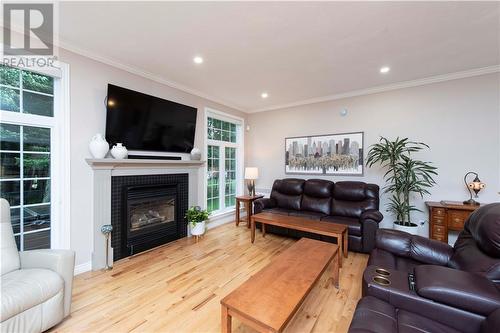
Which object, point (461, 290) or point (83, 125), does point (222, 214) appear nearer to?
point (83, 125)

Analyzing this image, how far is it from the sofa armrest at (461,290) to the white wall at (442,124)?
263cm

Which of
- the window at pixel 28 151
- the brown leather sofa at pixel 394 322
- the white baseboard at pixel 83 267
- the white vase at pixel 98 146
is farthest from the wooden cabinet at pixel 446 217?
the window at pixel 28 151

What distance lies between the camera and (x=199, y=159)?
4094mm

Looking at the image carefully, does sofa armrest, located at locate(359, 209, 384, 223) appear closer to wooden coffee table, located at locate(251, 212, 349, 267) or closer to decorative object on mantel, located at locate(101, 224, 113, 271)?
wooden coffee table, located at locate(251, 212, 349, 267)

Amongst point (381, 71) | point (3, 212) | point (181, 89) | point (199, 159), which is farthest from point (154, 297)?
point (381, 71)

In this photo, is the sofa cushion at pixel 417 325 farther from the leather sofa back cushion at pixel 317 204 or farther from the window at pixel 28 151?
the window at pixel 28 151

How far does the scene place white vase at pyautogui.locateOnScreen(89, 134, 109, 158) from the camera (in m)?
2.63

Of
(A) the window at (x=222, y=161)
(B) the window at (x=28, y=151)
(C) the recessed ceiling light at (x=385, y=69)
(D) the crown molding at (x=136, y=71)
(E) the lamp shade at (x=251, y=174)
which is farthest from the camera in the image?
(E) the lamp shade at (x=251, y=174)

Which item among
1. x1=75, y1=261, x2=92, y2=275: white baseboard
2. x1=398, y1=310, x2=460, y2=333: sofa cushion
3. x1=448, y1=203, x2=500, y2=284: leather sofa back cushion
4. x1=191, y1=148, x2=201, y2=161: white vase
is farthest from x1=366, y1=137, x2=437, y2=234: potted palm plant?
x1=75, y1=261, x2=92, y2=275: white baseboard

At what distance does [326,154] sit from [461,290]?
10.9 ft

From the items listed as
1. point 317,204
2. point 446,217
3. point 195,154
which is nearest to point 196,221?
point 195,154

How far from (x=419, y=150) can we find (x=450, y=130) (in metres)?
0.49

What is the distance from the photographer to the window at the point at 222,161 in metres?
4.63

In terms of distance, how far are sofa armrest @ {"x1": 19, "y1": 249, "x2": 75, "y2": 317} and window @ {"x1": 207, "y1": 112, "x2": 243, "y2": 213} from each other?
2.82 m
